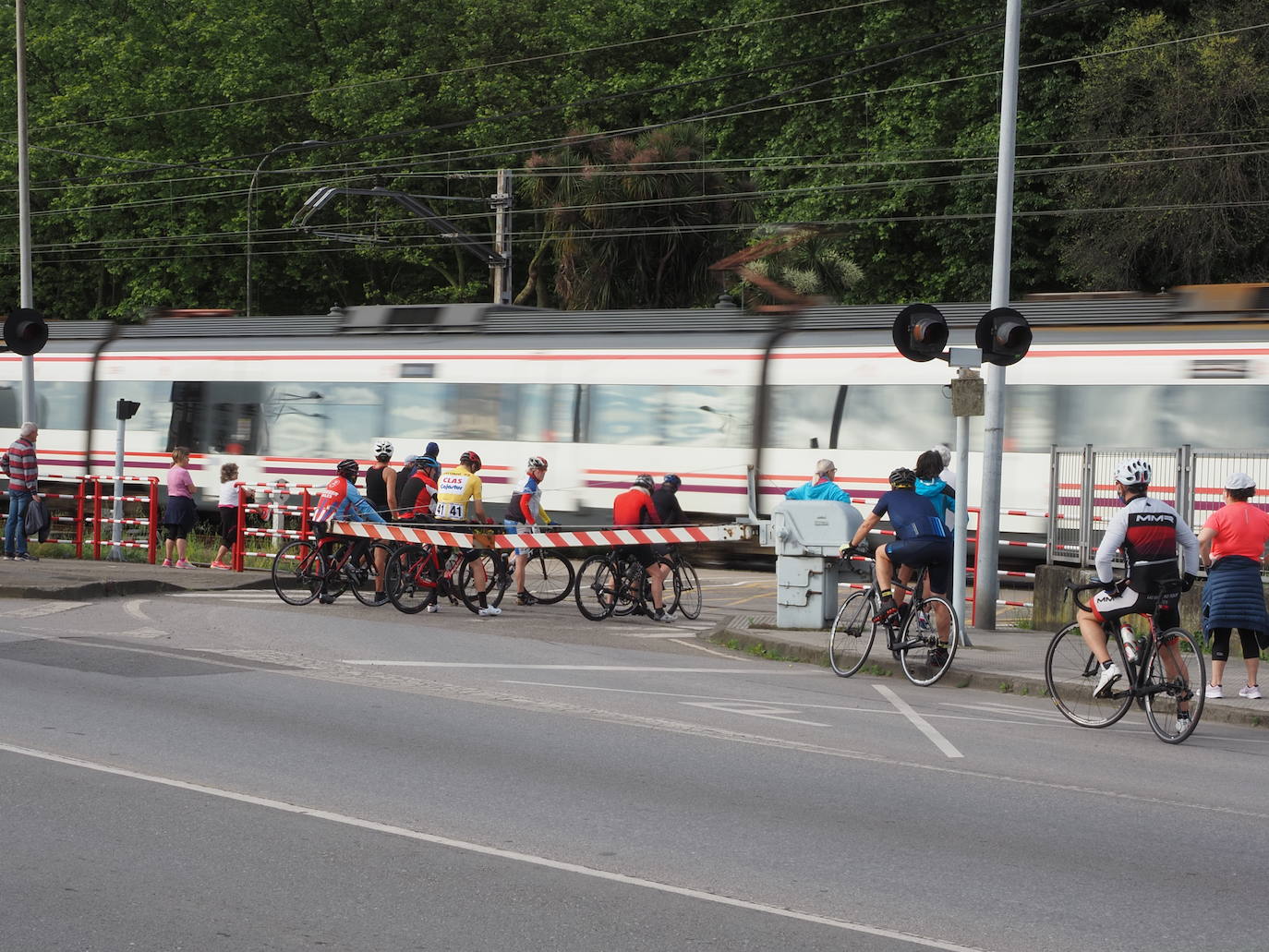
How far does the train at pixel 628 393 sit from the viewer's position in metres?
20.9

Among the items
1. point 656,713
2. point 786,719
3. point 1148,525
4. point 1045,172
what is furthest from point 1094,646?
point 1045,172

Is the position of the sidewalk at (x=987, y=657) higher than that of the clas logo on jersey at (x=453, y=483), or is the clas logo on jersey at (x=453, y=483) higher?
the clas logo on jersey at (x=453, y=483)

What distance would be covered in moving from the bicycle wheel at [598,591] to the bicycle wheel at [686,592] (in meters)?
0.67

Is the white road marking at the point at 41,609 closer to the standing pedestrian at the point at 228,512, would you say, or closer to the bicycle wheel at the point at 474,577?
the bicycle wheel at the point at 474,577

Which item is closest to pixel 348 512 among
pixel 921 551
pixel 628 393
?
pixel 921 551

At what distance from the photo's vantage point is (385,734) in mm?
9602

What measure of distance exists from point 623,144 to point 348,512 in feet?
69.9

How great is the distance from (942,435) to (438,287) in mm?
31166

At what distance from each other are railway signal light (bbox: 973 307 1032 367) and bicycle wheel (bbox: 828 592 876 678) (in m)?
3.13

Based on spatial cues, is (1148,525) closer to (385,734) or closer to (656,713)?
(656,713)

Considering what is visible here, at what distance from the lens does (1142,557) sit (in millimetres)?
10523

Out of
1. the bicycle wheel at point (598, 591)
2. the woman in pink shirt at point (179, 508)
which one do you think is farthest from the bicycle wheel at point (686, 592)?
the woman in pink shirt at point (179, 508)

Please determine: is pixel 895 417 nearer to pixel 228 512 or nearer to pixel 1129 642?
pixel 228 512

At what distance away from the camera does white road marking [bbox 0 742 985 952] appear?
18.7 feet
